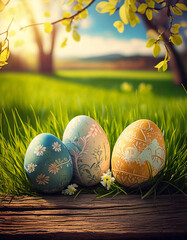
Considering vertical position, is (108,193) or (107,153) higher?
(107,153)

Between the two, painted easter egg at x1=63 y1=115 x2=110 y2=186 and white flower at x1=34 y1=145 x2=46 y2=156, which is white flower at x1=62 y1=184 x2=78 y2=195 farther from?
white flower at x1=34 y1=145 x2=46 y2=156

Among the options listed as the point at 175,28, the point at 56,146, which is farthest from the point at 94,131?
the point at 175,28

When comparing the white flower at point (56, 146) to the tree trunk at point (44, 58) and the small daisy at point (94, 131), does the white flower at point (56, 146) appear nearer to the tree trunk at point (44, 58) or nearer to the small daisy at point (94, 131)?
the small daisy at point (94, 131)

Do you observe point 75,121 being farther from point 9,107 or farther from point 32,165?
point 9,107

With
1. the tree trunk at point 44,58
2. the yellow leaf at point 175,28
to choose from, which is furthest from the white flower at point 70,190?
the tree trunk at point 44,58

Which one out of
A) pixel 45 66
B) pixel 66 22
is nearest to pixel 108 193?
pixel 66 22

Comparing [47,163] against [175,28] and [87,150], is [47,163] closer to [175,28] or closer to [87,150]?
[87,150]
